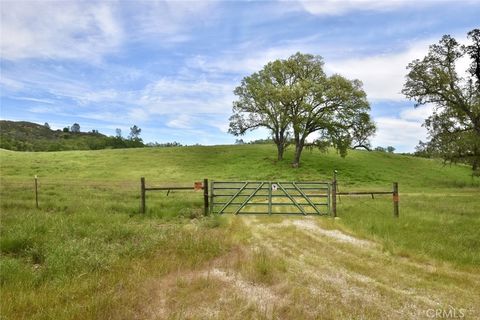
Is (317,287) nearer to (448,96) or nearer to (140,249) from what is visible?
(140,249)

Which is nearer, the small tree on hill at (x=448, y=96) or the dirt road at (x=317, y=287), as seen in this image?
the dirt road at (x=317, y=287)

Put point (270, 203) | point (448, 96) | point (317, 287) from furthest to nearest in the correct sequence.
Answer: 1. point (448, 96)
2. point (270, 203)
3. point (317, 287)

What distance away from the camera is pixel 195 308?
700cm

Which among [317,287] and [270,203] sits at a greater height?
[270,203]

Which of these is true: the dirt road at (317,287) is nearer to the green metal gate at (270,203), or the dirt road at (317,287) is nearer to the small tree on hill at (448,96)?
the green metal gate at (270,203)

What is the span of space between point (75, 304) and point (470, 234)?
13104mm

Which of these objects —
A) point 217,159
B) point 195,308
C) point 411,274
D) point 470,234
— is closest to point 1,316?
point 195,308

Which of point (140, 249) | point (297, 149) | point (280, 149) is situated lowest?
point (140, 249)
